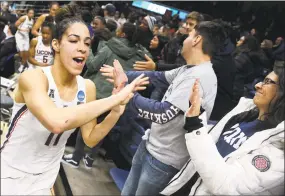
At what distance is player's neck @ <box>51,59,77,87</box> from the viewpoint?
1.82 meters

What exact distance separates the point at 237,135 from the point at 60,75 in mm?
1011

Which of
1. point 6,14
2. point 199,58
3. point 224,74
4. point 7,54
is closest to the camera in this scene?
point 199,58

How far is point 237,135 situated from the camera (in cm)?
198

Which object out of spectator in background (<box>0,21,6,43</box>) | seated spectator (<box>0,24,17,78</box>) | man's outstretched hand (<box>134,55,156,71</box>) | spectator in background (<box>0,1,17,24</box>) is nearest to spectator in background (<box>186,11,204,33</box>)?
man's outstretched hand (<box>134,55,156,71</box>)

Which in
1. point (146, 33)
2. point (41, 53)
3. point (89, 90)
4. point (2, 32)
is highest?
point (89, 90)

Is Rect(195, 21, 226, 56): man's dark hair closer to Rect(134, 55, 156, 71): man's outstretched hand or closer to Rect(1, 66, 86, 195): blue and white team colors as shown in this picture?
Rect(134, 55, 156, 71): man's outstretched hand

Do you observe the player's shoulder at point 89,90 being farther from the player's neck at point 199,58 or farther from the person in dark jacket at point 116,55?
the person in dark jacket at point 116,55

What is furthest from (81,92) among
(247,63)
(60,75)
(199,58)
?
(247,63)

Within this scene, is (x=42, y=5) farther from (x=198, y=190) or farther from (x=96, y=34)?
(x=198, y=190)

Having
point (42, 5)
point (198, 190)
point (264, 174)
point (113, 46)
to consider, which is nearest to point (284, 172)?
point (264, 174)

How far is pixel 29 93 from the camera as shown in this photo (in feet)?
5.35

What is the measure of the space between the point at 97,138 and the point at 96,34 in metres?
2.33

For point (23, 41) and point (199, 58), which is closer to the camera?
→ point (199, 58)

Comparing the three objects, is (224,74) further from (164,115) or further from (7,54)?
(7,54)
